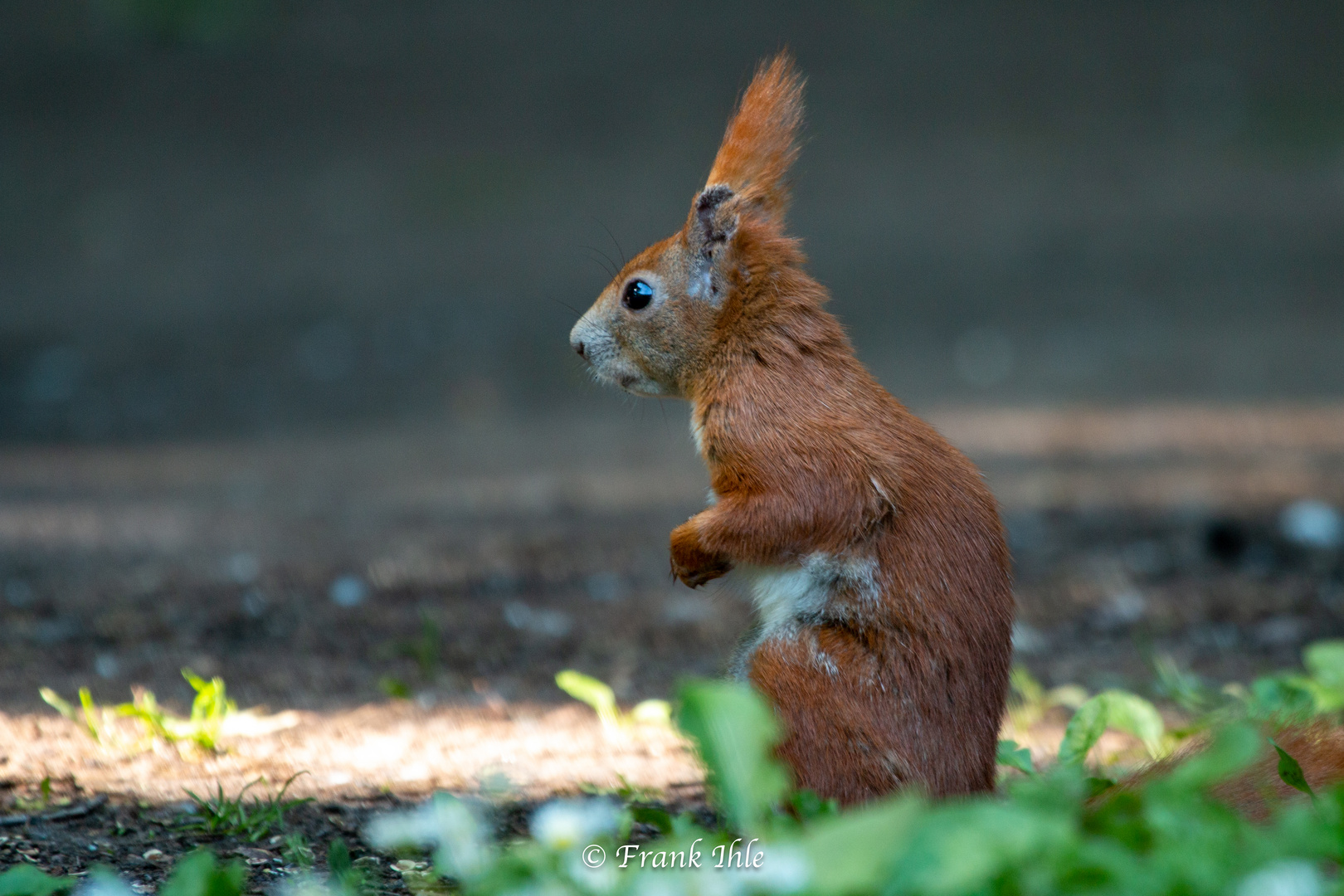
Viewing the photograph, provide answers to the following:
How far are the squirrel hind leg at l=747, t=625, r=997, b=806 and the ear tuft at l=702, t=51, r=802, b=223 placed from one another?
2.86ft

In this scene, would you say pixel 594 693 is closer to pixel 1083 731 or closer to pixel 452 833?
pixel 1083 731

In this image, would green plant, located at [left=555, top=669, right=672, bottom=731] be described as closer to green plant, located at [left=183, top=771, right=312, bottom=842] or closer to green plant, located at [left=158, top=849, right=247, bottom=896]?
green plant, located at [left=183, top=771, right=312, bottom=842]

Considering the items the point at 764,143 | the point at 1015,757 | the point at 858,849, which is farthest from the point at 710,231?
the point at 858,849

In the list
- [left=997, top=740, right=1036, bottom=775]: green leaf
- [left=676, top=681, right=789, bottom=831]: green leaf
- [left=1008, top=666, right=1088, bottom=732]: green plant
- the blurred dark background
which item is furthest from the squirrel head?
the blurred dark background

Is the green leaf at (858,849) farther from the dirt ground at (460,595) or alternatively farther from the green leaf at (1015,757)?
the green leaf at (1015,757)

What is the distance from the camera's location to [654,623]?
3.84 meters

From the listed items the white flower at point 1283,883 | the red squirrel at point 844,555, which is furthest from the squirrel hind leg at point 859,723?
the white flower at point 1283,883

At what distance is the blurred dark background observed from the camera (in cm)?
711

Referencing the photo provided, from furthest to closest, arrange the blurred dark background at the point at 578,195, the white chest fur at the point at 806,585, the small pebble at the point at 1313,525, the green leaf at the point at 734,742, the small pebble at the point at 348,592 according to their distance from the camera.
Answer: the blurred dark background at the point at 578,195 < the small pebble at the point at 1313,525 < the small pebble at the point at 348,592 < the white chest fur at the point at 806,585 < the green leaf at the point at 734,742

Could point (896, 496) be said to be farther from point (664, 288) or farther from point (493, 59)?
point (493, 59)

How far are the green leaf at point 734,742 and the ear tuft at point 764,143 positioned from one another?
3.94ft

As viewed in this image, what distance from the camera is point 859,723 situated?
1944 millimetres

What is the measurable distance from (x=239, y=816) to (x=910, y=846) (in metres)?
1.29

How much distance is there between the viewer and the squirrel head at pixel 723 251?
7.90 ft
